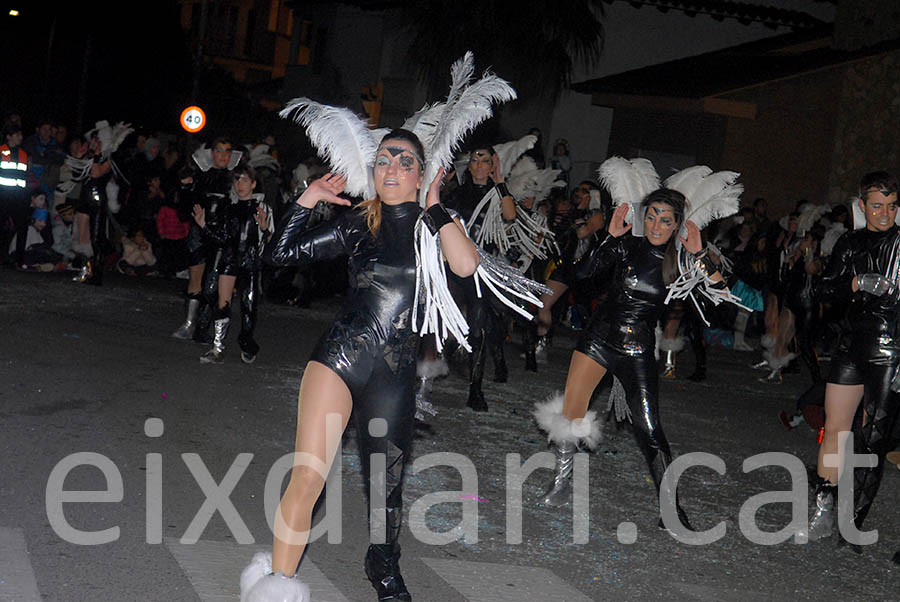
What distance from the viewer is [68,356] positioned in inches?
368

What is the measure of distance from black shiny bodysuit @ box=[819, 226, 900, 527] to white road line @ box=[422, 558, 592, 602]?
2271 mm

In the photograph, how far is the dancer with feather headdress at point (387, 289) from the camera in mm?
4578

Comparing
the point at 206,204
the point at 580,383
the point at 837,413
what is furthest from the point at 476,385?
the point at 837,413

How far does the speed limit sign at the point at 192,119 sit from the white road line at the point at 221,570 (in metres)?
20.0

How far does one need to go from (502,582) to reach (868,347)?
8.60 feet

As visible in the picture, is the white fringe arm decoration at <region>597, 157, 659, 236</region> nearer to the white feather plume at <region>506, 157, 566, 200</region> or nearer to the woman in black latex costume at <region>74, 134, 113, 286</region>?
the white feather plume at <region>506, 157, 566, 200</region>

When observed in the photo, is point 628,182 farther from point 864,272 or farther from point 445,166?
point 445,166

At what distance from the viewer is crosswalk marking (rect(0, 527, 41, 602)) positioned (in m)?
4.35

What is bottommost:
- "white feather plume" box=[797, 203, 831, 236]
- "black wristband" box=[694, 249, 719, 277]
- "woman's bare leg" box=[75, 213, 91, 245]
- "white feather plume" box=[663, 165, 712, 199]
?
"woman's bare leg" box=[75, 213, 91, 245]

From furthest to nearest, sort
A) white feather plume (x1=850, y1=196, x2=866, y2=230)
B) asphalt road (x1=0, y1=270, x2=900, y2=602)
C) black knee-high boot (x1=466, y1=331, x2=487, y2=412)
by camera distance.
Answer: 1. black knee-high boot (x1=466, y1=331, x2=487, y2=412)
2. white feather plume (x1=850, y1=196, x2=866, y2=230)
3. asphalt road (x1=0, y1=270, x2=900, y2=602)

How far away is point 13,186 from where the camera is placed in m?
15.1

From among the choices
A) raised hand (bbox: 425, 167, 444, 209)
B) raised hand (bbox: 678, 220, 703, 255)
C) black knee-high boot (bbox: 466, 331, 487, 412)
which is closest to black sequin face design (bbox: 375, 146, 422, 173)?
raised hand (bbox: 425, 167, 444, 209)

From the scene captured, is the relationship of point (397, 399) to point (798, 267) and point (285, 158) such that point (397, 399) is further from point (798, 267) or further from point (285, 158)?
point (285, 158)

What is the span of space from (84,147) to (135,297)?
8.99 ft
